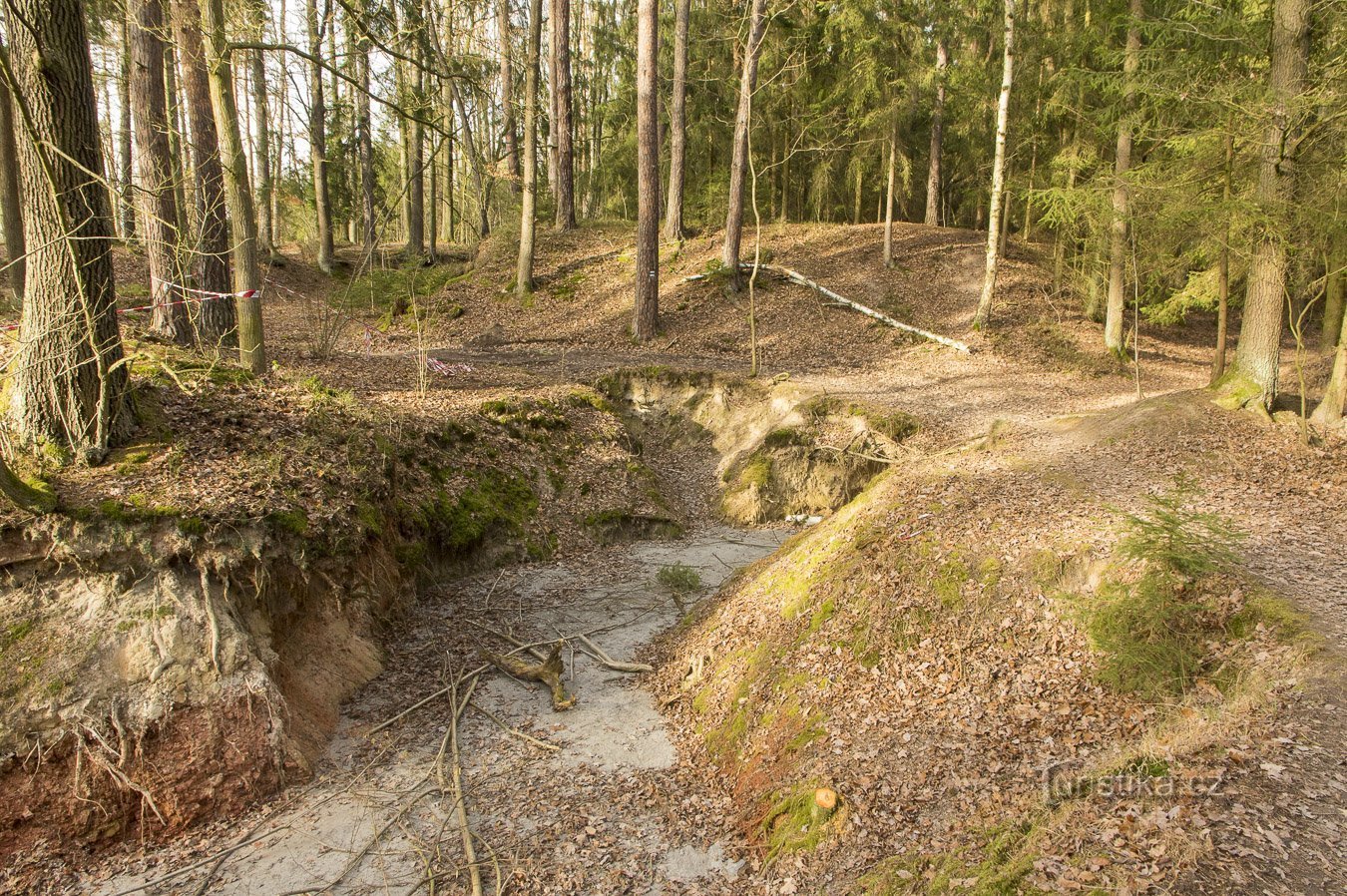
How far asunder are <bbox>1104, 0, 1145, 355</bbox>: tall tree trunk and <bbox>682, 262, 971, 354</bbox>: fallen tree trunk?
11.7 feet

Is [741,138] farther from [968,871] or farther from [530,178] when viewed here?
[968,871]

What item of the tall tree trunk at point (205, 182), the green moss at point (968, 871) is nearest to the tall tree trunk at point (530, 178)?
the tall tree trunk at point (205, 182)

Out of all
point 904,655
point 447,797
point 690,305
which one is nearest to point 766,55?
point 690,305

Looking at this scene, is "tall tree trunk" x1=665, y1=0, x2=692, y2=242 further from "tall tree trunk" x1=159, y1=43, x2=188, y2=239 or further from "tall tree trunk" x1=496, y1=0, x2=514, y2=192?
"tall tree trunk" x1=159, y1=43, x2=188, y2=239

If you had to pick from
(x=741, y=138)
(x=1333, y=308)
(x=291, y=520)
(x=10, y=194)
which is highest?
(x=741, y=138)

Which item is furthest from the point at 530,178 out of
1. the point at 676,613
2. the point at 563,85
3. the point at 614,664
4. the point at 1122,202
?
the point at 614,664

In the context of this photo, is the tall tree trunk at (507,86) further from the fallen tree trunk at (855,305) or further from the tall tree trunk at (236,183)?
the tall tree trunk at (236,183)

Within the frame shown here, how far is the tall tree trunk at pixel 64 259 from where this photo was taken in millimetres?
6191

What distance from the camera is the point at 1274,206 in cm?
941

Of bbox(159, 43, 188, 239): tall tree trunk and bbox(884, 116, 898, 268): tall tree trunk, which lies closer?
bbox(159, 43, 188, 239): tall tree trunk

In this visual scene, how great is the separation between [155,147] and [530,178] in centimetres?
1080

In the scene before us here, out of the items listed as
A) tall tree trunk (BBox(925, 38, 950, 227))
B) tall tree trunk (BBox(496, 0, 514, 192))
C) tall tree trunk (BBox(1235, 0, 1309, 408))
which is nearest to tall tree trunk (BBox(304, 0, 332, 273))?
Answer: tall tree trunk (BBox(496, 0, 514, 192))

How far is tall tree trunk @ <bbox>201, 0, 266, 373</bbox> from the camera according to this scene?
8086 millimetres

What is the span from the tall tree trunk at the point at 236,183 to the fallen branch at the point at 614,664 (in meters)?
5.87
